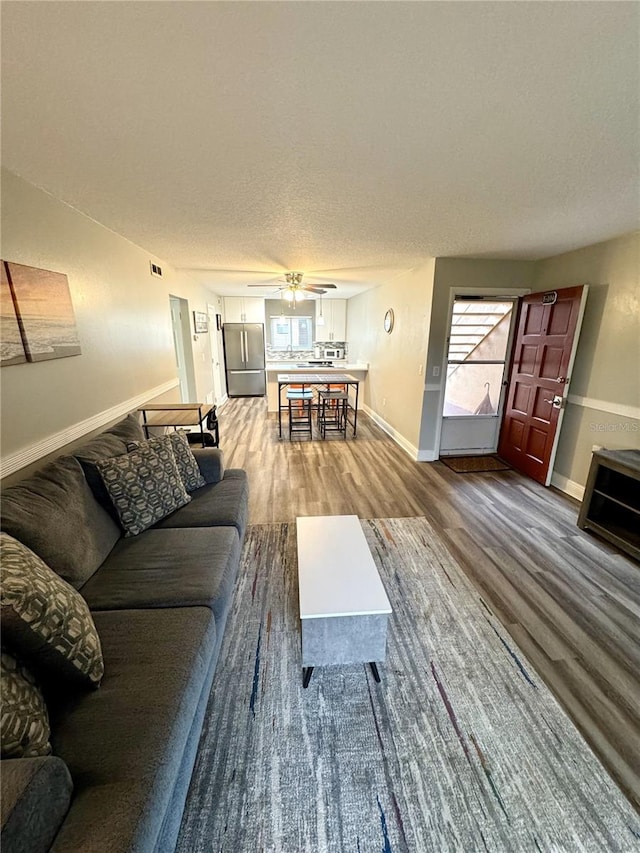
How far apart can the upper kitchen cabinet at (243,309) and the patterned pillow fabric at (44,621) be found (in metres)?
7.20

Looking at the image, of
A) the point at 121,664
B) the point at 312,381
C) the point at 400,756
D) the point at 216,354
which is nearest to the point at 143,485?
the point at 121,664

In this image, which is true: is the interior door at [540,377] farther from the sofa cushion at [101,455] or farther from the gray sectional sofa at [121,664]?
the sofa cushion at [101,455]

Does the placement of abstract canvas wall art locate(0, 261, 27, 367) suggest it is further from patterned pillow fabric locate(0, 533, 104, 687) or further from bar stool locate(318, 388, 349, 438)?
bar stool locate(318, 388, 349, 438)

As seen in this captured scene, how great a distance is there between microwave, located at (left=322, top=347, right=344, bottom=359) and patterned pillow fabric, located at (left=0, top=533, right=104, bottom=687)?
23.9ft

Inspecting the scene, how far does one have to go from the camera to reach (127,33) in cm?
97

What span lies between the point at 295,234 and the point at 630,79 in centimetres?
223

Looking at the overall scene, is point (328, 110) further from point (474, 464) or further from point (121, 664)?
point (474, 464)

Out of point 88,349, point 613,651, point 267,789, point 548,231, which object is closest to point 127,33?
point 88,349

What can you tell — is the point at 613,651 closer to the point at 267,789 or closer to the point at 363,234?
the point at 267,789

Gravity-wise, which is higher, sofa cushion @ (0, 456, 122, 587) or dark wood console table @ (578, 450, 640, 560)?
sofa cushion @ (0, 456, 122, 587)

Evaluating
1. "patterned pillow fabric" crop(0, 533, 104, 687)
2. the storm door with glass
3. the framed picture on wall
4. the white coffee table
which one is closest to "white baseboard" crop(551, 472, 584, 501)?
the storm door with glass

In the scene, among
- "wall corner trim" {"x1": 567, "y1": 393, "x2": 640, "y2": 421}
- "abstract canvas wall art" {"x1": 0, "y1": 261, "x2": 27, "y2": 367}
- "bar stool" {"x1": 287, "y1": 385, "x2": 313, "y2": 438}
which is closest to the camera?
"abstract canvas wall art" {"x1": 0, "y1": 261, "x2": 27, "y2": 367}

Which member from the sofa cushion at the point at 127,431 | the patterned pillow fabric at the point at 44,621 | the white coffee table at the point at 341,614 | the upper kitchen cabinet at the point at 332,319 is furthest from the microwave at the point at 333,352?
the patterned pillow fabric at the point at 44,621

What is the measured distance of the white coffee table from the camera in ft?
4.68
